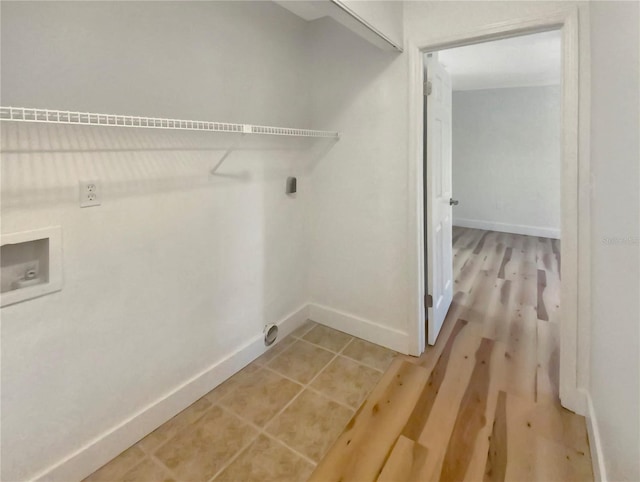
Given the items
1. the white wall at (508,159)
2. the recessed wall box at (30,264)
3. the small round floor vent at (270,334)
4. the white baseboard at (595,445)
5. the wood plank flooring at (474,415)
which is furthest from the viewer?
the white wall at (508,159)

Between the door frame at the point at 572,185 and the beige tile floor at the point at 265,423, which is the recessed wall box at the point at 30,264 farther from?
the door frame at the point at 572,185

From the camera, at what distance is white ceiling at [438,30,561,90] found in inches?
131

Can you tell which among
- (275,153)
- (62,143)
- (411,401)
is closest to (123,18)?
(62,143)

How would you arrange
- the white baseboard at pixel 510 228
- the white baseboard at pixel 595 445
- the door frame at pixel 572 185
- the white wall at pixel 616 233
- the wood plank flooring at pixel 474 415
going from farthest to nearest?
the white baseboard at pixel 510 228 → the door frame at pixel 572 185 → the wood plank flooring at pixel 474 415 → the white baseboard at pixel 595 445 → the white wall at pixel 616 233

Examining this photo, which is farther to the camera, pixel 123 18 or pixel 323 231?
pixel 323 231

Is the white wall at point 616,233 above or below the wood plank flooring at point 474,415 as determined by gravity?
above

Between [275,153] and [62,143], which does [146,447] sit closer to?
[62,143]

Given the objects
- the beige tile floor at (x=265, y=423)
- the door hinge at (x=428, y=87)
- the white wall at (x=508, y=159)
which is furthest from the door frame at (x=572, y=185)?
the white wall at (x=508, y=159)

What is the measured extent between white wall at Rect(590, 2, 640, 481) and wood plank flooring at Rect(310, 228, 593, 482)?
10.4 inches

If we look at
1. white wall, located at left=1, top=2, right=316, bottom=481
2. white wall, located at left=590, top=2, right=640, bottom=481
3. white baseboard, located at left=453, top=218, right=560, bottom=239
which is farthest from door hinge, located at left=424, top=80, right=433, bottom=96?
white baseboard, located at left=453, top=218, right=560, bottom=239

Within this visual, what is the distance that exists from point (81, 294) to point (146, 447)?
2.72 feet

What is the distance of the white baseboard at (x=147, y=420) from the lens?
1.41m

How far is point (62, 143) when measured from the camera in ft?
4.21

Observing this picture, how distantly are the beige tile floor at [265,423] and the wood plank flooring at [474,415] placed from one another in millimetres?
108
